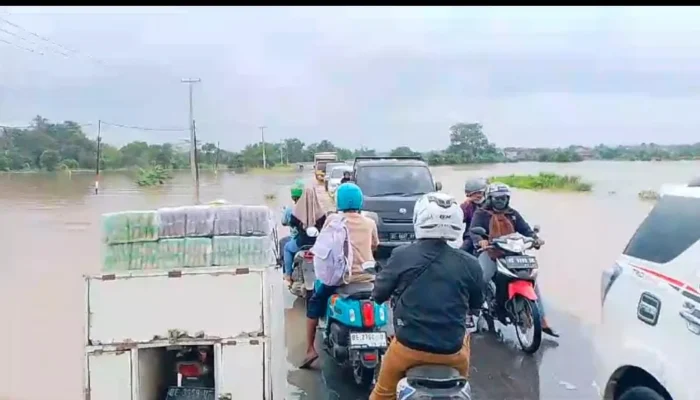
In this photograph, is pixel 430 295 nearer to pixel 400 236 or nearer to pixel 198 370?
pixel 198 370

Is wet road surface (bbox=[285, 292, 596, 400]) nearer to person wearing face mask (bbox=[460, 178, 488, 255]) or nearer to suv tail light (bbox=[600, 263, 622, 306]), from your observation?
person wearing face mask (bbox=[460, 178, 488, 255])

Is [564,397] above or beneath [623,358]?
beneath

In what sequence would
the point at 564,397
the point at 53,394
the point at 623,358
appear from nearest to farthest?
the point at 623,358 < the point at 564,397 < the point at 53,394

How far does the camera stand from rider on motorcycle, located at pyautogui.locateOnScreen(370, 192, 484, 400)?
12.5ft

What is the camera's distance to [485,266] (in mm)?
7344

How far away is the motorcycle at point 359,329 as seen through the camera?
5.69m

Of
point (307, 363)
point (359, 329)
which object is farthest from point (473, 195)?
point (359, 329)

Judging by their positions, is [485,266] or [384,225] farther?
[384,225]

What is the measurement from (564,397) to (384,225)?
26.6ft

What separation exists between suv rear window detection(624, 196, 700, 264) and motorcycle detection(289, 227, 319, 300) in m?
4.39

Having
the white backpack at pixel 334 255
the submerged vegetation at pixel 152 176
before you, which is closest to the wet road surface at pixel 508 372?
the white backpack at pixel 334 255

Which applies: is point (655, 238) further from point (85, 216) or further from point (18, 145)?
point (18, 145)

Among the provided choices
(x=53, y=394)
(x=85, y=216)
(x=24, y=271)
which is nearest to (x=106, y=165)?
(x=85, y=216)

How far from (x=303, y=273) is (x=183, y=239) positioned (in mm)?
4280
